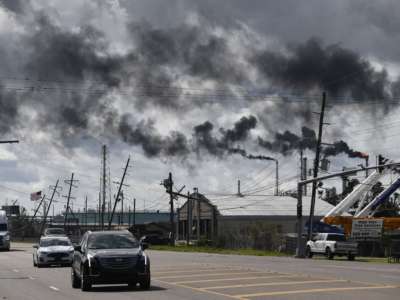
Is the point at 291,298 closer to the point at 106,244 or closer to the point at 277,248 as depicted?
the point at 106,244

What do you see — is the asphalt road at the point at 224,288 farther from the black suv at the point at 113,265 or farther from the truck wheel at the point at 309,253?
the truck wheel at the point at 309,253

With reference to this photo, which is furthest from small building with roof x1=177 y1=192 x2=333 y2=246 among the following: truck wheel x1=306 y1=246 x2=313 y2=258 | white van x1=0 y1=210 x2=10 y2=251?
truck wheel x1=306 y1=246 x2=313 y2=258

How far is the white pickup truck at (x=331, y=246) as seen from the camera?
5247cm

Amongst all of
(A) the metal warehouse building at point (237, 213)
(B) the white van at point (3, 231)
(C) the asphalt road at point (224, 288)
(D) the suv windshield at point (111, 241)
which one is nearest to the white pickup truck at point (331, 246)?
(B) the white van at point (3, 231)

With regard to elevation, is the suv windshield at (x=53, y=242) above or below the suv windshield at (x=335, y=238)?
below

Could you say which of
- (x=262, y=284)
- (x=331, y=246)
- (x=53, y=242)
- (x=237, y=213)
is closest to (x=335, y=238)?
(x=331, y=246)

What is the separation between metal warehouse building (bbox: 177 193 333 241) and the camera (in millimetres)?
98312

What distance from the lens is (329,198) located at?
13662 centimetres

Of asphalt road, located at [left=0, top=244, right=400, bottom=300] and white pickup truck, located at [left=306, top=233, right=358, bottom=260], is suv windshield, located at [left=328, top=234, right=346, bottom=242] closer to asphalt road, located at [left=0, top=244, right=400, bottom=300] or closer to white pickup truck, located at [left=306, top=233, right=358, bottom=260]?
white pickup truck, located at [left=306, top=233, right=358, bottom=260]

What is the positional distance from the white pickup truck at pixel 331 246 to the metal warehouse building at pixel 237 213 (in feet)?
123

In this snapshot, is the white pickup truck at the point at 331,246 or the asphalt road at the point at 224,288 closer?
the asphalt road at the point at 224,288

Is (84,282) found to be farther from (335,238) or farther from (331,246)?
(335,238)

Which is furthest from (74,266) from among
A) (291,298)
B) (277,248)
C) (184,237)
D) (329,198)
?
(329,198)

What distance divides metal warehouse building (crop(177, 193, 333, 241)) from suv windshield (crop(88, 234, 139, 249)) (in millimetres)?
70033
